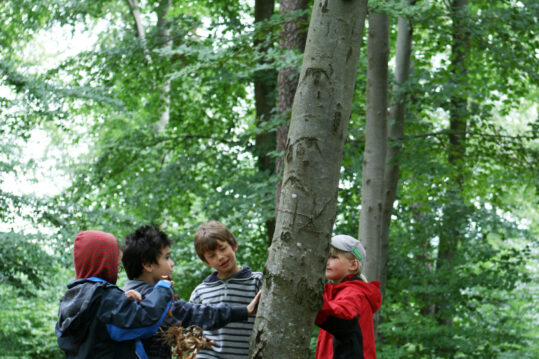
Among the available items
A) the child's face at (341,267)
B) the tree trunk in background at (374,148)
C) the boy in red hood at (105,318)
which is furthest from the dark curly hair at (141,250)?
the tree trunk in background at (374,148)

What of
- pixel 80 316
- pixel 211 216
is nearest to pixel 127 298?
pixel 80 316

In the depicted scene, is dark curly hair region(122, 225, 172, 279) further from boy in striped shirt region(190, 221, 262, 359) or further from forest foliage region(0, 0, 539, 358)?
forest foliage region(0, 0, 539, 358)

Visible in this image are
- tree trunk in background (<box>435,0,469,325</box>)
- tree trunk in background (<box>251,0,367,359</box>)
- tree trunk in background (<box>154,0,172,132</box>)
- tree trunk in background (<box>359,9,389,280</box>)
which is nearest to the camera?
tree trunk in background (<box>251,0,367,359</box>)

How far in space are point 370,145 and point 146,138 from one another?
222 inches

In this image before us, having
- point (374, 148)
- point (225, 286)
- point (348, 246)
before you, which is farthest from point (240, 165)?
point (348, 246)

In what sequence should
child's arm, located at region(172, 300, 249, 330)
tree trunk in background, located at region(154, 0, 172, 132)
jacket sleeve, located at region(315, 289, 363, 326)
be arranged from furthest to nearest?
1. tree trunk in background, located at region(154, 0, 172, 132)
2. child's arm, located at region(172, 300, 249, 330)
3. jacket sleeve, located at region(315, 289, 363, 326)

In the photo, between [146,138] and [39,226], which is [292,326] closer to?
[39,226]

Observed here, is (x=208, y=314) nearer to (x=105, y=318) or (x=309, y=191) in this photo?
(x=105, y=318)

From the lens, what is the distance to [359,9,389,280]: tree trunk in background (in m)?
6.12

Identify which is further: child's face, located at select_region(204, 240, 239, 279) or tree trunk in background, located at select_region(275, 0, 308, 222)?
tree trunk in background, located at select_region(275, 0, 308, 222)

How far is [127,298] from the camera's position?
2.56 m

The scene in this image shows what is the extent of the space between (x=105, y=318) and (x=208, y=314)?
52cm

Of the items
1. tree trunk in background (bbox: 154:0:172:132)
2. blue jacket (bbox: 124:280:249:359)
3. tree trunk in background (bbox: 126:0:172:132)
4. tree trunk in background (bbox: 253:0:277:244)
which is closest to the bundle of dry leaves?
blue jacket (bbox: 124:280:249:359)

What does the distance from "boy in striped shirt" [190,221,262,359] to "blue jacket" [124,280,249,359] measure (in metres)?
0.27
